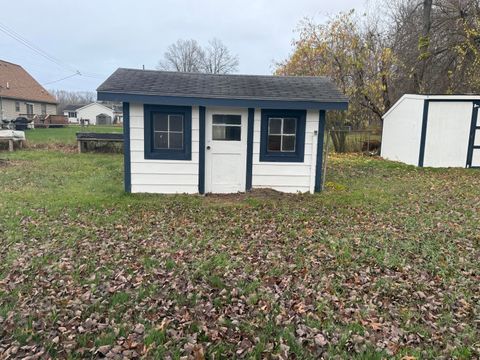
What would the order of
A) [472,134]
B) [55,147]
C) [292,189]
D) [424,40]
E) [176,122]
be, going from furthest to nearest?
[55,147]
[424,40]
[472,134]
[292,189]
[176,122]

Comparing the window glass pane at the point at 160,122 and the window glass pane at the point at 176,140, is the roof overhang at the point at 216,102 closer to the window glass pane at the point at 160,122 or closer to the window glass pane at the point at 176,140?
the window glass pane at the point at 160,122

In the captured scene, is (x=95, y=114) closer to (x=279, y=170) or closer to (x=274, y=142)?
(x=274, y=142)

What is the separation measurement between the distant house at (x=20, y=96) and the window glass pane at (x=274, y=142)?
99.4ft

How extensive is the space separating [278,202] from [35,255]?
14.3 ft

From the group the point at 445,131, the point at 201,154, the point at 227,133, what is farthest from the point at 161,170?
the point at 445,131

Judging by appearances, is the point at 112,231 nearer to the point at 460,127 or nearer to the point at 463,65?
the point at 460,127

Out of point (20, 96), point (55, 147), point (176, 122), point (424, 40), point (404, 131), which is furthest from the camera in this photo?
point (20, 96)

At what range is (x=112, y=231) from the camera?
5.27m

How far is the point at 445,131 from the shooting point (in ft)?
Answer: 39.0

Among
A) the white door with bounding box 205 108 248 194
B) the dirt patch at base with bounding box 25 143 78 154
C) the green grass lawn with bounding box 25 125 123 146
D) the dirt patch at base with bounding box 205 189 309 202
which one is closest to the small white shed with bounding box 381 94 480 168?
the dirt patch at base with bounding box 205 189 309 202

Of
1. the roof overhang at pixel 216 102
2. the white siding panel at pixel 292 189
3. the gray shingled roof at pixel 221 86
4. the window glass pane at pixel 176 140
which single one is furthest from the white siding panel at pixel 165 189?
the gray shingled roof at pixel 221 86

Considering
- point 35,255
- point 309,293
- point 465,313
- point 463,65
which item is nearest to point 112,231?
point 35,255

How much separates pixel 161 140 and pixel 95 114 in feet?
185

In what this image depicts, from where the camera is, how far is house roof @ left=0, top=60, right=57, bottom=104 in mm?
31797
